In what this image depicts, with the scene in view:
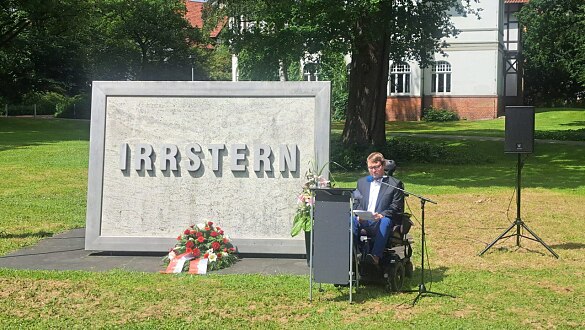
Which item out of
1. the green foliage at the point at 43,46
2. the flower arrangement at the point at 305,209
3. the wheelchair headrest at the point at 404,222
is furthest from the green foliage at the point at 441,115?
the wheelchair headrest at the point at 404,222

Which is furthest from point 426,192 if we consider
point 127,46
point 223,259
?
point 127,46

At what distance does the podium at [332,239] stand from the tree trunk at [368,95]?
16155 mm

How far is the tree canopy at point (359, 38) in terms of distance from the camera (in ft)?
69.6

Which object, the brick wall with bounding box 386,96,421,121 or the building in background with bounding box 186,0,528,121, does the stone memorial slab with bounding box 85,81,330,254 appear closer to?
the building in background with bounding box 186,0,528,121

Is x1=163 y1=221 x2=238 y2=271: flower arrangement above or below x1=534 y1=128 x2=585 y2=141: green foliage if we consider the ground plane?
below

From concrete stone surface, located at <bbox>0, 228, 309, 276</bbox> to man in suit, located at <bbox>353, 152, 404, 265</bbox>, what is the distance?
1185 millimetres

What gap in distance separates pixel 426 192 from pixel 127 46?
41168mm

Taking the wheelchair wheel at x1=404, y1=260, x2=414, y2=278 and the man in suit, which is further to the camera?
the wheelchair wheel at x1=404, y1=260, x2=414, y2=278

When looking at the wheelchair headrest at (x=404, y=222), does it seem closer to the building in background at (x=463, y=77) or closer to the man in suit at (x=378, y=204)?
the man in suit at (x=378, y=204)

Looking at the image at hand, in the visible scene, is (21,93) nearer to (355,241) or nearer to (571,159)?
(571,159)

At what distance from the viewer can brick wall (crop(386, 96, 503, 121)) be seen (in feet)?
145

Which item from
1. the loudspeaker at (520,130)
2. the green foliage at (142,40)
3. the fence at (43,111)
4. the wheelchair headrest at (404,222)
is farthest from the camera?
the green foliage at (142,40)

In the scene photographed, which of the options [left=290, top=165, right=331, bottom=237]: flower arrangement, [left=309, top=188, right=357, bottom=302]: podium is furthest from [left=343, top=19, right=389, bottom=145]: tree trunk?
[left=309, top=188, right=357, bottom=302]: podium

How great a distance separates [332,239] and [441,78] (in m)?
38.7
